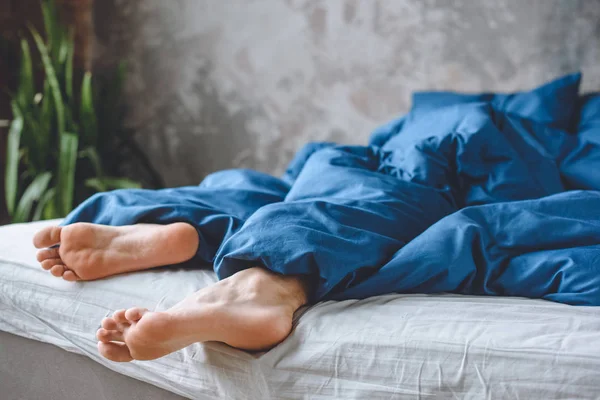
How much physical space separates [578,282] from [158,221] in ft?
2.60

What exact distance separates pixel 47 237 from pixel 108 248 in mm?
123

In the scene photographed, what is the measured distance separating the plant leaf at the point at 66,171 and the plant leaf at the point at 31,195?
0.05m

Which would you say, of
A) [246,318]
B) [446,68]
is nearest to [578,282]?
[246,318]

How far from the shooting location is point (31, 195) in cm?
228

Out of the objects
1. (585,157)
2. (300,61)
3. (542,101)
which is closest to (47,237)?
(585,157)

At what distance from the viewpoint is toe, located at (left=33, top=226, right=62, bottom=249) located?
1.17 metres

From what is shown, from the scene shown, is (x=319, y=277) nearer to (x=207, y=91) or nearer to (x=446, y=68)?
(x=446, y=68)

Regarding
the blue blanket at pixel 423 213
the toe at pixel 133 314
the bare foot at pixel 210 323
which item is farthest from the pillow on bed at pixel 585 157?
the toe at pixel 133 314

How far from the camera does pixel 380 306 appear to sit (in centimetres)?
101

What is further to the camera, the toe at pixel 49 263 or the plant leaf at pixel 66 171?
the plant leaf at pixel 66 171

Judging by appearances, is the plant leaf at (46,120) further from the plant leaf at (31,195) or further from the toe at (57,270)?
the toe at (57,270)

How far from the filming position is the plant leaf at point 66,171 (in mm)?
2312

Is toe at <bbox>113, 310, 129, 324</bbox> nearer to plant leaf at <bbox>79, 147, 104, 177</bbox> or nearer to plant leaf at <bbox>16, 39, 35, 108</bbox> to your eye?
plant leaf at <bbox>79, 147, 104, 177</bbox>

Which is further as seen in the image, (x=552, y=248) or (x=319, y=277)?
(x=552, y=248)
